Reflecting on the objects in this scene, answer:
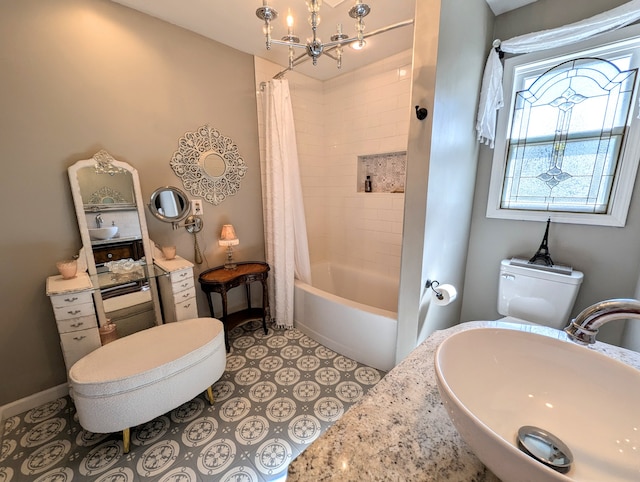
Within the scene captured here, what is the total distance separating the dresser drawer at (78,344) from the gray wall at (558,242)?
104 inches

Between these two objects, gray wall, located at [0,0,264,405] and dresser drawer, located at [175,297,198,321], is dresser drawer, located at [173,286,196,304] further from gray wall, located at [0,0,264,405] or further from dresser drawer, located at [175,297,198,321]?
gray wall, located at [0,0,264,405]

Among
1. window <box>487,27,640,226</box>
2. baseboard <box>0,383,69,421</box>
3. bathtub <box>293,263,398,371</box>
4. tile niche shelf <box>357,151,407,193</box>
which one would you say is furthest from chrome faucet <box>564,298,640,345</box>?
baseboard <box>0,383,69,421</box>

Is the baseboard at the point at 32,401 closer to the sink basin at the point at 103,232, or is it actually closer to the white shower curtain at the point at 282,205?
the sink basin at the point at 103,232

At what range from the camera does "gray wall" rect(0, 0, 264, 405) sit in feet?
4.60

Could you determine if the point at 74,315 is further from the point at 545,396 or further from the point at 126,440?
the point at 545,396

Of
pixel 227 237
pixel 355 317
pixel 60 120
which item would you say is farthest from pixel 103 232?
pixel 355 317

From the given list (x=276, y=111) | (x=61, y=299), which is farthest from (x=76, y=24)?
(x=61, y=299)

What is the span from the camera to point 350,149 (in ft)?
8.84

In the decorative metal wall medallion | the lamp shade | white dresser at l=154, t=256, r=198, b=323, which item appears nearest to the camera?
white dresser at l=154, t=256, r=198, b=323

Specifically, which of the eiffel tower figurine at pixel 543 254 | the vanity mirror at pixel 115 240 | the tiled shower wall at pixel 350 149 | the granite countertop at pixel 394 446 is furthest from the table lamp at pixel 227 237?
the eiffel tower figurine at pixel 543 254

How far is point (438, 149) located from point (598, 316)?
1077 millimetres

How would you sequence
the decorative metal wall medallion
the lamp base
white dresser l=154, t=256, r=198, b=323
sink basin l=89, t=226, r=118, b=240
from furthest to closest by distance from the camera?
the lamp base → the decorative metal wall medallion → white dresser l=154, t=256, r=198, b=323 → sink basin l=89, t=226, r=118, b=240

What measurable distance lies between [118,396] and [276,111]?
7.21 feet

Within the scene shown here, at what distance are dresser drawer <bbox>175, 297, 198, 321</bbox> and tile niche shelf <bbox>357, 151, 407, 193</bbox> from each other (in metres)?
1.93
